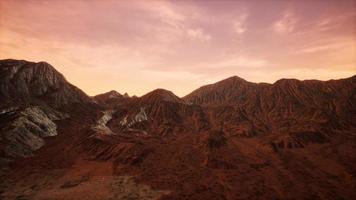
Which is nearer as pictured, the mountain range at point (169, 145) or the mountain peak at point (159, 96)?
the mountain range at point (169, 145)

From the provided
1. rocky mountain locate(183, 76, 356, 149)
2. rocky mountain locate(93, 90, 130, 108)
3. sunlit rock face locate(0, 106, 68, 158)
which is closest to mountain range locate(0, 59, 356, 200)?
sunlit rock face locate(0, 106, 68, 158)

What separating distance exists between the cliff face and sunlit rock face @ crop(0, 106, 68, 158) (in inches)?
547

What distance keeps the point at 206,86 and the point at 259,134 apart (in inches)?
3385

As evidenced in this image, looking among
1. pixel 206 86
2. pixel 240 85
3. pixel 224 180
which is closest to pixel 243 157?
pixel 224 180

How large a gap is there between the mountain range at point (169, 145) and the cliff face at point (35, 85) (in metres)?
0.37

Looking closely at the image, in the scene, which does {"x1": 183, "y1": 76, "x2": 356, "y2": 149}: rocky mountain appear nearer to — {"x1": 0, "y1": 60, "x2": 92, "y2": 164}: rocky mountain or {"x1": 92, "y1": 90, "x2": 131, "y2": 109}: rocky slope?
{"x1": 92, "y1": 90, "x2": 131, "y2": 109}: rocky slope

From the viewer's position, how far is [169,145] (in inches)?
2099

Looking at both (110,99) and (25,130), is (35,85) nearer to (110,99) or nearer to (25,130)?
(25,130)

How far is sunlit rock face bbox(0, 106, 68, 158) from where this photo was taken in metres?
43.0

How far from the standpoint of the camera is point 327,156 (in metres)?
43.5

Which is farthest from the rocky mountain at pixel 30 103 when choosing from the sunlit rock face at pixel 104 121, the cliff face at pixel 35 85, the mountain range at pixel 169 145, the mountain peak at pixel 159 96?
the mountain peak at pixel 159 96

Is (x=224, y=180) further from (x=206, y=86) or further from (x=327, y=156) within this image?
(x=206, y=86)

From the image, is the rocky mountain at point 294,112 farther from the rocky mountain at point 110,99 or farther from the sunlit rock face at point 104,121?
the rocky mountain at point 110,99

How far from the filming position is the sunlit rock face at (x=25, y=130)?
43.0 meters
